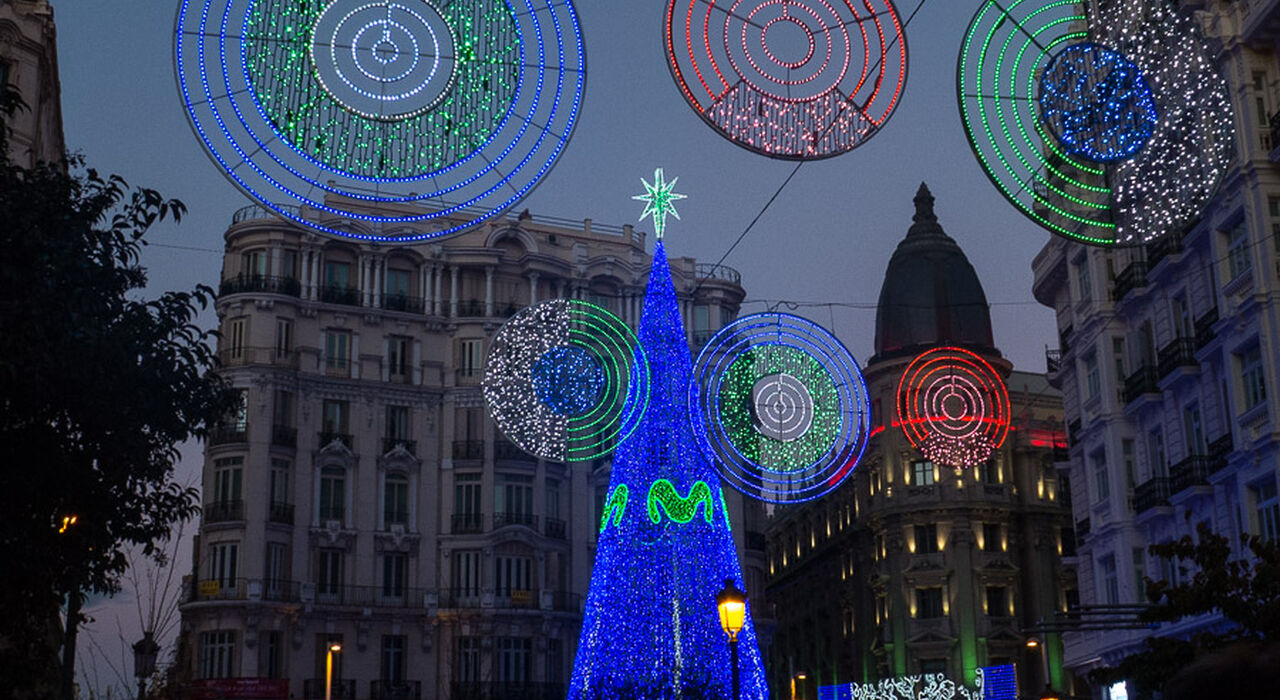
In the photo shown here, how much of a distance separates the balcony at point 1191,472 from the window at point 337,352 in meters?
32.3

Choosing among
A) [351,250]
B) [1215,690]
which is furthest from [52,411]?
[351,250]

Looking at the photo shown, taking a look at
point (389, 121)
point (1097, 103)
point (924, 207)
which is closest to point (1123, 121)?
point (1097, 103)

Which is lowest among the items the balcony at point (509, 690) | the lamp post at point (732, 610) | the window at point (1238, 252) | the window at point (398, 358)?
the lamp post at point (732, 610)

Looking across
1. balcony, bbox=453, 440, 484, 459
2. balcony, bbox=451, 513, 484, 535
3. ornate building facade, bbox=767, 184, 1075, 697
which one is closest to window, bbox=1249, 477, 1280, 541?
ornate building facade, bbox=767, 184, 1075, 697

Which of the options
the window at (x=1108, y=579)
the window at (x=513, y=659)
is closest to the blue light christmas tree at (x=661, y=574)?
the window at (x=1108, y=579)

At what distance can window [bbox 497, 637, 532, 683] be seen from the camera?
5247 cm

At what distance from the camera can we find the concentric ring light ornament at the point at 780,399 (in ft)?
79.9

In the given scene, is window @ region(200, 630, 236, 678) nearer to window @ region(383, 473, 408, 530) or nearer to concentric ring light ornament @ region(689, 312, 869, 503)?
window @ region(383, 473, 408, 530)

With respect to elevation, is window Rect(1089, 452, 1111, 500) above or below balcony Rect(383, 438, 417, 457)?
below

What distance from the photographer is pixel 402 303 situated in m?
56.1

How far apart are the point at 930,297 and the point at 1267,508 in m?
38.3

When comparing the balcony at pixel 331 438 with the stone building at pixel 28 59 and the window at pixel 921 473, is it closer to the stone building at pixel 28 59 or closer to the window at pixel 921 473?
the stone building at pixel 28 59

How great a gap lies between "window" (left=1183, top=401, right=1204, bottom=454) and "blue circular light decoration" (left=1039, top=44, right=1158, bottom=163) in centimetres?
→ 2055

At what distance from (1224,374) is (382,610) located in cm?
3230
